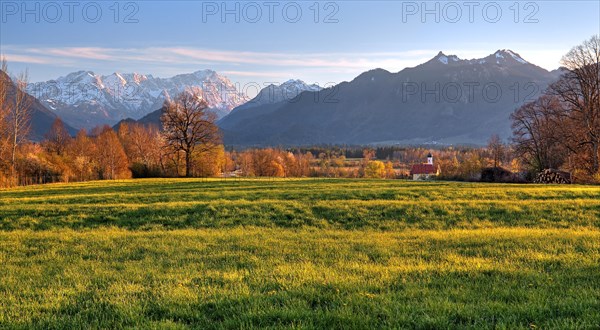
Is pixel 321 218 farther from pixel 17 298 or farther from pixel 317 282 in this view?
pixel 17 298

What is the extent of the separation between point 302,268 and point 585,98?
54.1 meters

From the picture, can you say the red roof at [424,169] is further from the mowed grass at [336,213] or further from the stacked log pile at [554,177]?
the mowed grass at [336,213]

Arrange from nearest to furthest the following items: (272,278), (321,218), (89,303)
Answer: (89,303), (272,278), (321,218)

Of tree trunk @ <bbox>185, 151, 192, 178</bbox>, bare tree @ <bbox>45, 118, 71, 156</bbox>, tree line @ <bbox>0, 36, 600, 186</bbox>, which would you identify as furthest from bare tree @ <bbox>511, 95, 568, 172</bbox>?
bare tree @ <bbox>45, 118, 71, 156</bbox>

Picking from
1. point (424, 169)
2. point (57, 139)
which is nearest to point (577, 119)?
point (424, 169)

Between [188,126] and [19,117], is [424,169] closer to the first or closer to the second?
[188,126]

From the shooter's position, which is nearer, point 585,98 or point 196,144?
point 585,98

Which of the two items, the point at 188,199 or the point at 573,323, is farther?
the point at 188,199

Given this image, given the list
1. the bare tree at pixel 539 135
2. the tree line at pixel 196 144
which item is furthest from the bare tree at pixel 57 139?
the bare tree at pixel 539 135

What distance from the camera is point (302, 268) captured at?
929 centimetres

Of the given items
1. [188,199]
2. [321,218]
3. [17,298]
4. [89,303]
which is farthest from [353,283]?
[188,199]

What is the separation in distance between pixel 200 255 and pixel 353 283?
5199 mm

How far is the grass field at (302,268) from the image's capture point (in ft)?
20.9

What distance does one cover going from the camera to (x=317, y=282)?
8.03 meters
